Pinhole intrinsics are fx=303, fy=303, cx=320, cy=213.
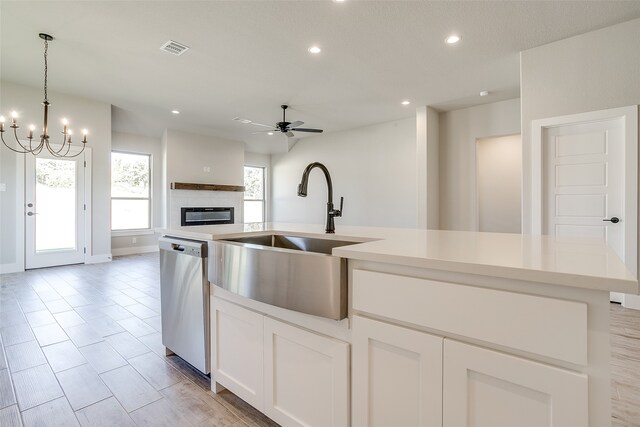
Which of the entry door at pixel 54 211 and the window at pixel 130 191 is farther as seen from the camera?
the window at pixel 130 191

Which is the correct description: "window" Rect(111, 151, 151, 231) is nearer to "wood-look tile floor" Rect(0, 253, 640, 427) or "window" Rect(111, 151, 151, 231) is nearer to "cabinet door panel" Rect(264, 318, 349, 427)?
"wood-look tile floor" Rect(0, 253, 640, 427)

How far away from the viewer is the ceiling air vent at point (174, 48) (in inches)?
127

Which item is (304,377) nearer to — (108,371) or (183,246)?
(183,246)

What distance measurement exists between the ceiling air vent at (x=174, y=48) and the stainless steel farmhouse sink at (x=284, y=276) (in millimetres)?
2753

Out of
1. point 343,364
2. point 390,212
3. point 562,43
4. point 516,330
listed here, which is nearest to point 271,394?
point 343,364

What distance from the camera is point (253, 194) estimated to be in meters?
8.87

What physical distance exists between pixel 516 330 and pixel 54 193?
6333mm

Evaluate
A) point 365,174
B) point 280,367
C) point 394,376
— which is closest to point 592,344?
point 394,376

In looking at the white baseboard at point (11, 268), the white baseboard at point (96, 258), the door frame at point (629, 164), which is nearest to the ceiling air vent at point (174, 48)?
the white baseboard at point (96, 258)

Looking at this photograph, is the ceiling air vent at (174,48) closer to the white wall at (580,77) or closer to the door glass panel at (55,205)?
the door glass panel at (55,205)

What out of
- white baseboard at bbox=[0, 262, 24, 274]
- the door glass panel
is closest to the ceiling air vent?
the door glass panel

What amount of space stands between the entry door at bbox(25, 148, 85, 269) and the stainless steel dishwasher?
4.28m

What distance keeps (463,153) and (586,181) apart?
7.85ft

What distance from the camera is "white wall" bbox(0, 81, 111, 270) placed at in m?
4.45
